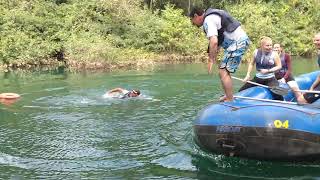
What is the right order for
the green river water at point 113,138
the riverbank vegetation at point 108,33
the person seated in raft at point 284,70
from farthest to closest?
the riverbank vegetation at point 108,33 < the person seated in raft at point 284,70 < the green river water at point 113,138

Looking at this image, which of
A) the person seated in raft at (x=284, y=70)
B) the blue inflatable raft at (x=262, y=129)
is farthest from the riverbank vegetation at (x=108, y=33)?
the blue inflatable raft at (x=262, y=129)

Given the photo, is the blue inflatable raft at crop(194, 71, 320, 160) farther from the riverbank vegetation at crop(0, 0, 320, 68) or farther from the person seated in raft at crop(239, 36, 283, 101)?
the riverbank vegetation at crop(0, 0, 320, 68)

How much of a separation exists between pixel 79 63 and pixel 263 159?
15149 millimetres

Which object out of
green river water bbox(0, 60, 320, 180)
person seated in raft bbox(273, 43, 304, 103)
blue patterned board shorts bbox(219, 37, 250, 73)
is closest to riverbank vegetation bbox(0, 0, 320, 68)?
green river water bbox(0, 60, 320, 180)

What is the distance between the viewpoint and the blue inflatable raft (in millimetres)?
5793

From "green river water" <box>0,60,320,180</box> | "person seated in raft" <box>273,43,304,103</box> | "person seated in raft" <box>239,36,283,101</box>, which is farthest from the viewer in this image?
"person seated in raft" <box>273,43,304,103</box>

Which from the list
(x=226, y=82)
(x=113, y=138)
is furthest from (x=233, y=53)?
(x=113, y=138)

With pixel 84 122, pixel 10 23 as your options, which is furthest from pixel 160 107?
pixel 10 23

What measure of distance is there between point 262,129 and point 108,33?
1929 cm

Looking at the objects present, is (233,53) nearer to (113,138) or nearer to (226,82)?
(226,82)

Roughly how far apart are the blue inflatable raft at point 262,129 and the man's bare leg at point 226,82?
10.9 inches

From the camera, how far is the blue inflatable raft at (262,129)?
228 inches

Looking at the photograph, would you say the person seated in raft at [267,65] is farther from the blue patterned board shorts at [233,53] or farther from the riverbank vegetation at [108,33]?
the riverbank vegetation at [108,33]

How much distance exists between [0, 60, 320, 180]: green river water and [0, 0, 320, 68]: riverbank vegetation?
6.81 m
